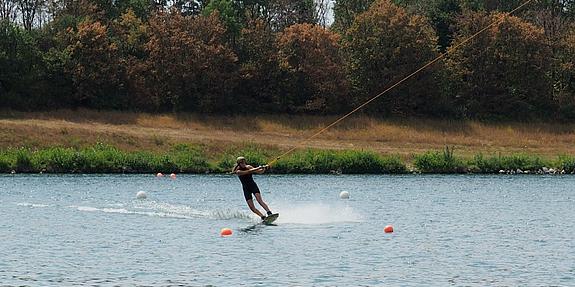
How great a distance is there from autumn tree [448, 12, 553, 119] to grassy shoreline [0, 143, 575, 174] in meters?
18.1

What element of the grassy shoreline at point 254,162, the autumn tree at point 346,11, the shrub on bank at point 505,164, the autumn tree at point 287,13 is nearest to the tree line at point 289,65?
the autumn tree at point 346,11

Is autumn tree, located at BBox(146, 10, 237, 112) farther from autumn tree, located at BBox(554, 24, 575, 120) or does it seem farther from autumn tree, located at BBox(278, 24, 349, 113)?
autumn tree, located at BBox(554, 24, 575, 120)

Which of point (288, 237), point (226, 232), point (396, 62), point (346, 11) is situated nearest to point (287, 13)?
point (346, 11)

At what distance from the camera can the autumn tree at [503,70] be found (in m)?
82.2

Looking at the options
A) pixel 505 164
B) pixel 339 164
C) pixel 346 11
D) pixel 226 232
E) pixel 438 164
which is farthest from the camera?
pixel 346 11

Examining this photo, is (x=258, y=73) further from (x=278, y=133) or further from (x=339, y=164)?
(x=339, y=164)

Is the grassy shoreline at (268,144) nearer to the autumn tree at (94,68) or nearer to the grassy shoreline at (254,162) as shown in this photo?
the grassy shoreline at (254,162)

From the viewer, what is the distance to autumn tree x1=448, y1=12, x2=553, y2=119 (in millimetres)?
82250

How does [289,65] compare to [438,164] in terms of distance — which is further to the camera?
[289,65]

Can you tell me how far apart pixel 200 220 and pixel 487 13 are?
58.5 metres

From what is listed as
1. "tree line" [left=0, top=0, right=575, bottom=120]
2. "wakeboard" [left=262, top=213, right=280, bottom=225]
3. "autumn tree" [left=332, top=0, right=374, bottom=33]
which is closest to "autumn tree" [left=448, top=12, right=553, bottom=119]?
"tree line" [left=0, top=0, right=575, bottom=120]

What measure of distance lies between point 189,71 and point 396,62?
16.2 meters

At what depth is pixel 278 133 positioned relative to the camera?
75312 mm

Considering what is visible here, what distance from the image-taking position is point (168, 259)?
24844 mm
